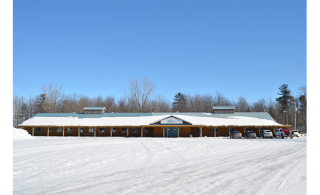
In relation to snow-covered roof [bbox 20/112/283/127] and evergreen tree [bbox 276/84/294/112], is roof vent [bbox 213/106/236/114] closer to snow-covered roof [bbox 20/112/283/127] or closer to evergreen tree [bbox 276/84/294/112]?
snow-covered roof [bbox 20/112/283/127]

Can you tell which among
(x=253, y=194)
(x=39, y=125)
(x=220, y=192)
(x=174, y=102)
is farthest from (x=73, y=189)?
(x=174, y=102)

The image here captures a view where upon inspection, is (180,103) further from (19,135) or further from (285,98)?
(19,135)

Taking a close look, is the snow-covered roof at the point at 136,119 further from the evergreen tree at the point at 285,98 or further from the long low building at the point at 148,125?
the evergreen tree at the point at 285,98

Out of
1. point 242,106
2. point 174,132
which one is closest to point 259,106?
point 242,106

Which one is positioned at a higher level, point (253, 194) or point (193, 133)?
point (253, 194)

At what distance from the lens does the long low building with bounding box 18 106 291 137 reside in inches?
1512

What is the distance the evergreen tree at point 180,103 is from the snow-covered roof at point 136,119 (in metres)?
33.1

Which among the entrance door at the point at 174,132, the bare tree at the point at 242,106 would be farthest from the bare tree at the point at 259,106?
the entrance door at the point at 174,132

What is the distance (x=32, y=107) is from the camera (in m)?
75.1

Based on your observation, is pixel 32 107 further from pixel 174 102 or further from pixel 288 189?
pixel 288 189

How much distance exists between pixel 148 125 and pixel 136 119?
4673 mm

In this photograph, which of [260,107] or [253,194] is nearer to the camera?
[253,194]
